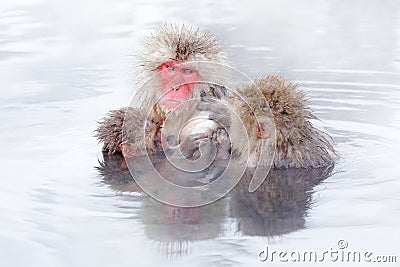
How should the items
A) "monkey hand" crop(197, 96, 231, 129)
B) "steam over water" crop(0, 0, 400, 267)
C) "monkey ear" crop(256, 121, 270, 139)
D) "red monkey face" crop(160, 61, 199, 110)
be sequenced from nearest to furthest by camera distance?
"steam over water" crop(0, 0, 400, 267)
"monkey ear" crop(256, 121, 270, 139)
"monkey hand" crop(197, 96, 231, 129)
"red monkey face" crop(160, 61, 199, 110)

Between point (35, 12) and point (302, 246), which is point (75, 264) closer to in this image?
point (302, 246)

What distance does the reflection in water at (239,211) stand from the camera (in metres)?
2.58

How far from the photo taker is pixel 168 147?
330cm

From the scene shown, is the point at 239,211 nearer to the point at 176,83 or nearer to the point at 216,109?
the point at 216,109

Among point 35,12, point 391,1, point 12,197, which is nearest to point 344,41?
point 391,1

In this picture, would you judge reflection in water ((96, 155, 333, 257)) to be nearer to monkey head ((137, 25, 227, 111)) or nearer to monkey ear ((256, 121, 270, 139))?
monkey ear ((256, 121, 270, 139))

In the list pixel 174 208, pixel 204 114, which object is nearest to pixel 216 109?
pixel 204 114

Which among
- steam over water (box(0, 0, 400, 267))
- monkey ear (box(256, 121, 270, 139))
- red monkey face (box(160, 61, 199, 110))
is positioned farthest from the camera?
red monkey face (box(160, 61, 199, 110))

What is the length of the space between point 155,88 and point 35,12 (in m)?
3.61

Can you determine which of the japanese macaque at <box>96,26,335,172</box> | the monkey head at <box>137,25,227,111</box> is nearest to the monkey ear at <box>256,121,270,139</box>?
the japanese macaque at <box>96,26,335,172</box>

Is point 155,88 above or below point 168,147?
above

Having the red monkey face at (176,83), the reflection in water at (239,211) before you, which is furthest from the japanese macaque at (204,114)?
the reflection in water at (239,211)

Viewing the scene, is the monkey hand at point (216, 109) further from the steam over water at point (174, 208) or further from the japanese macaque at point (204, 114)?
the steam over water at point (174, 208)

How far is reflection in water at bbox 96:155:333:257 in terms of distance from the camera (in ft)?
8.47
